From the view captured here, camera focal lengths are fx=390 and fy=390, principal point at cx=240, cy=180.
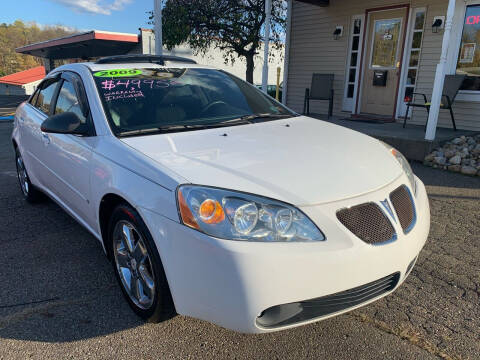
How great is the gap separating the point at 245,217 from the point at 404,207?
0.97 metres

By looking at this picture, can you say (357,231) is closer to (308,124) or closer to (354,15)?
(308,124)

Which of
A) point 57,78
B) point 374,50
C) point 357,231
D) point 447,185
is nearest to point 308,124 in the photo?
point 357,231

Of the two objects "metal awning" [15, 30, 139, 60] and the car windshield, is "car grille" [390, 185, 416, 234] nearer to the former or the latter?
the car windshield

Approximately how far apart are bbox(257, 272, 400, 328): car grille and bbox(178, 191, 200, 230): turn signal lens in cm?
52

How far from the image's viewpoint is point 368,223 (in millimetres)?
1947

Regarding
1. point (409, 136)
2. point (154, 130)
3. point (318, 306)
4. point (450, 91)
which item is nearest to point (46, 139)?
point (154, 130)

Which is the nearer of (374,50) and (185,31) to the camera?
(374,50)

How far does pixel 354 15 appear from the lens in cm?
947

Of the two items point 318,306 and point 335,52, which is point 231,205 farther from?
point 335,52

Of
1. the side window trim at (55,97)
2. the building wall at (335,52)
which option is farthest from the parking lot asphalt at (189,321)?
the building wall at (335,52)

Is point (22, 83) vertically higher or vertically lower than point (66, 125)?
lower

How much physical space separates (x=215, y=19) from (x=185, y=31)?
1247mm

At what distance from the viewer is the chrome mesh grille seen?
6.23ft

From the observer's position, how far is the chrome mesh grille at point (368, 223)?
1.90 m
